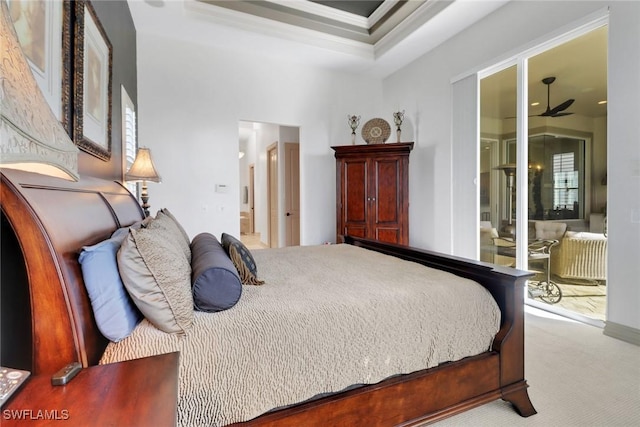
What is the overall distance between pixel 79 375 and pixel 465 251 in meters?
4.09

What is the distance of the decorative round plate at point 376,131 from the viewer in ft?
15.7

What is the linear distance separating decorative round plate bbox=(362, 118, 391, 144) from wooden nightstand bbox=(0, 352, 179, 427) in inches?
176

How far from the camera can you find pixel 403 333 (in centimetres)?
134

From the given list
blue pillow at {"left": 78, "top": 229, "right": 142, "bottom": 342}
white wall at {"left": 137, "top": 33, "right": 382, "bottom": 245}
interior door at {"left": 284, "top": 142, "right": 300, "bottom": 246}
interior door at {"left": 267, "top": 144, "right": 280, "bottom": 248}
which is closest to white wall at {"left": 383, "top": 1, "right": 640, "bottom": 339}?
white wall at {"left": 137, "top": 33, "right": 382, "bottom": 245}

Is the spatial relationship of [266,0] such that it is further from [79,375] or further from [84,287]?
[79,375]

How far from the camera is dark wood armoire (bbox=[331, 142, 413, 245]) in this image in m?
4.54

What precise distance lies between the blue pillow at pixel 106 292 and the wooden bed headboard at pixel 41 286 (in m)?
0.02

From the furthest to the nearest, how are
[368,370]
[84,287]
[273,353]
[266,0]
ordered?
[266,0] → [368,370] → [273,353] → [84,287]

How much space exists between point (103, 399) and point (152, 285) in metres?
0.41

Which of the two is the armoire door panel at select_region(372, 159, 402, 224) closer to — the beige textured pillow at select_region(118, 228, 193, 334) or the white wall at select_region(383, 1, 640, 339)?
the white wall at select_region(383, 1, 640, 339)

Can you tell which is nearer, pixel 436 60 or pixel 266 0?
pixel 266 0

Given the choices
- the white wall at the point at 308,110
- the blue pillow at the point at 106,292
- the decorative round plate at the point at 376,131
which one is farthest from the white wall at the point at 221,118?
the blue pillow at the point at 106,292

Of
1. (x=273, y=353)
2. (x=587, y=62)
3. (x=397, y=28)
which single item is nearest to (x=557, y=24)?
(x=587, y=62)

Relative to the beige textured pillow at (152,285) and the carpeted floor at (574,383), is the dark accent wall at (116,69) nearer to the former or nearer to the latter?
the beige textured pillow at (152,285)
